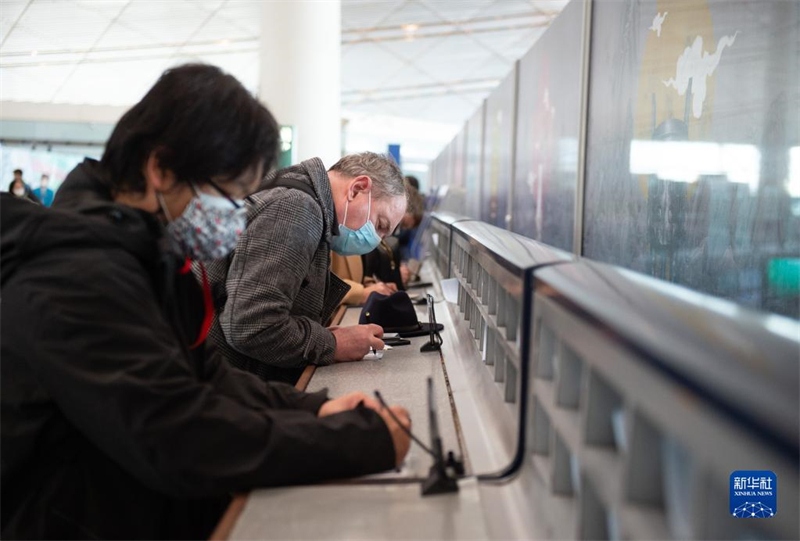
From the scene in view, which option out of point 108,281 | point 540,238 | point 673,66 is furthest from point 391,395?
point 540,238

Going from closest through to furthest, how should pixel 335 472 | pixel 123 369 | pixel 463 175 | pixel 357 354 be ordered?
pixel 123 369 < pixel 335 472 < pixel 357 354 < pixel 463 175

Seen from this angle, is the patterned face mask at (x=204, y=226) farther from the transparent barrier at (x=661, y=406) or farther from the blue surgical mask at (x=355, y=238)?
the blue surgical mask at (x=355, y=238)

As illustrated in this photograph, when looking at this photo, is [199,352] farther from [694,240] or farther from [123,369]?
[694,240]

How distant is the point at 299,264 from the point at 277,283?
111 mm

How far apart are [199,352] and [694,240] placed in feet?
3.90

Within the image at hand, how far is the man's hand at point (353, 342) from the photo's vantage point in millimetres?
2162

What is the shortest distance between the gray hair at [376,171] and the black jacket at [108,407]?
123cm

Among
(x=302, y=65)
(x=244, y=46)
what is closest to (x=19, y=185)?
(x=302, y=65)

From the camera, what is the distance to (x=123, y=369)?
1.02 metres

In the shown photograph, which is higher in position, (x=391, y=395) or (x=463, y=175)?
(x=463, y=175)

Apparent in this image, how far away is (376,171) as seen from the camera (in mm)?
2395

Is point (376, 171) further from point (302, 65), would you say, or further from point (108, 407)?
point (302, 65)

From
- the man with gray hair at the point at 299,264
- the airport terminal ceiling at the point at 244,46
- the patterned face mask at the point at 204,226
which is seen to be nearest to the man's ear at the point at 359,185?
the man with gray hair at the point at 299,264
